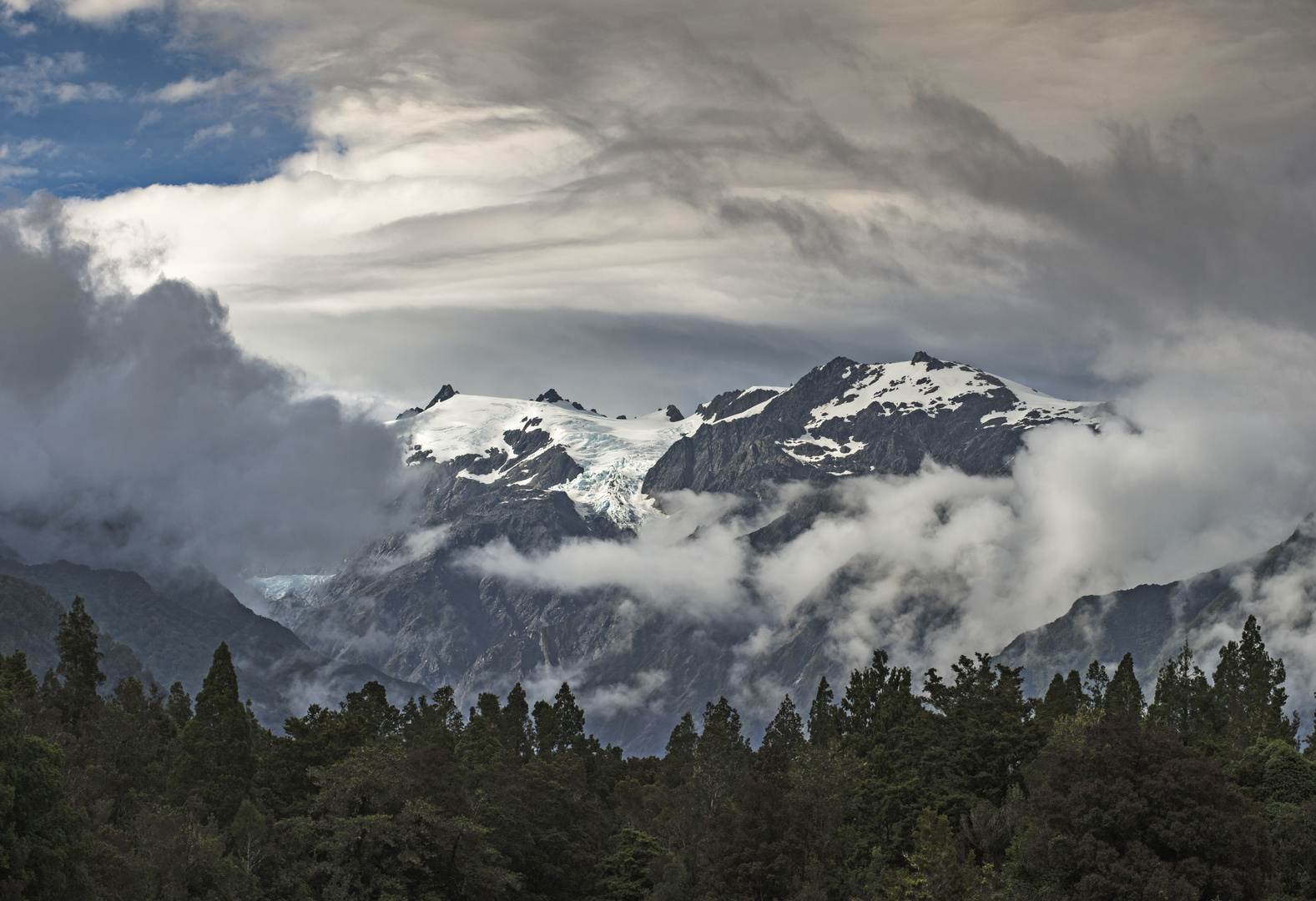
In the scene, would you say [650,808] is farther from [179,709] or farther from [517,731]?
[179,709]

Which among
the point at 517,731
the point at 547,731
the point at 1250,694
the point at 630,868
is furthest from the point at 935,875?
the point at 547,731

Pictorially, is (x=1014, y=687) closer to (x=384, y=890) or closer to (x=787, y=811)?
Result: (x=787, y=811)

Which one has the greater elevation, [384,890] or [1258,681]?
[1258,681]

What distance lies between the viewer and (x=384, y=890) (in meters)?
102

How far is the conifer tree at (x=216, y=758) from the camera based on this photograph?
119 metres

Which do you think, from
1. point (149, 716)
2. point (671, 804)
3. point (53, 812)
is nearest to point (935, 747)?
point (671, 804)

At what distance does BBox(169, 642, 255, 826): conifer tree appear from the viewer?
119 metres

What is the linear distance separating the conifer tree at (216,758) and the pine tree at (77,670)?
28212mm

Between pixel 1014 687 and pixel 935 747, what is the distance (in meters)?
23.9

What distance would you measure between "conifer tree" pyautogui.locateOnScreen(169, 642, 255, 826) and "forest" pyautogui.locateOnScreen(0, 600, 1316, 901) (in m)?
0.23

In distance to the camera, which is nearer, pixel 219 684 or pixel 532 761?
pixel 219 684

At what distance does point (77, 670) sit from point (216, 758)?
129ft

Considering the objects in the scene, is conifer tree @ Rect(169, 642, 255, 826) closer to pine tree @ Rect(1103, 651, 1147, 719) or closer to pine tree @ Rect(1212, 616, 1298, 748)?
pine tree @ Rect(1212, 616, 1298, 748)

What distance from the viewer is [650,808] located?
161250mm
